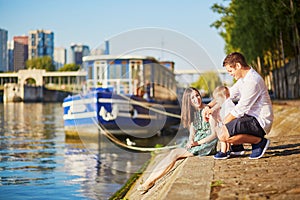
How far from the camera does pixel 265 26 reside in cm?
2909

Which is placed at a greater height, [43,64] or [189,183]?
[43,64]

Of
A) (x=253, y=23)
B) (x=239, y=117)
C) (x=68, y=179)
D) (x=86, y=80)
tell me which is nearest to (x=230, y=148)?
(x=239, y=117)

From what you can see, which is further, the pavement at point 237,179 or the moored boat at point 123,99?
the moored boat at point 123,99

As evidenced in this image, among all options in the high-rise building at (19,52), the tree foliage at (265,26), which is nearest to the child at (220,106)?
the tree foliage at (265,26)

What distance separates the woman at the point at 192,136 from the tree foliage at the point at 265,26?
1871 cm

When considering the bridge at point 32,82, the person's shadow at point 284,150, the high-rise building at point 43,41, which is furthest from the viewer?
the high-rise building at point 43,41

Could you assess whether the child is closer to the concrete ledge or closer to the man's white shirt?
the man's white shirt

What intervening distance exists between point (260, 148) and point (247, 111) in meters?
0.58

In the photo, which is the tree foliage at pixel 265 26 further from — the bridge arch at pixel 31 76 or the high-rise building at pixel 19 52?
the bridge arch at pixel 31 76

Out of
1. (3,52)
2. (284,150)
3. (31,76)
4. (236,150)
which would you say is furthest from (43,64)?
(236,150)

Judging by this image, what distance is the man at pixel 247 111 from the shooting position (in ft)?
20.7

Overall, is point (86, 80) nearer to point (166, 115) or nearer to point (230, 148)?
point (166, 115)

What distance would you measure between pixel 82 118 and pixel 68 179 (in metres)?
12.0

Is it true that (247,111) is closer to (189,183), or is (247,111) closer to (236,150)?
(236,150)
